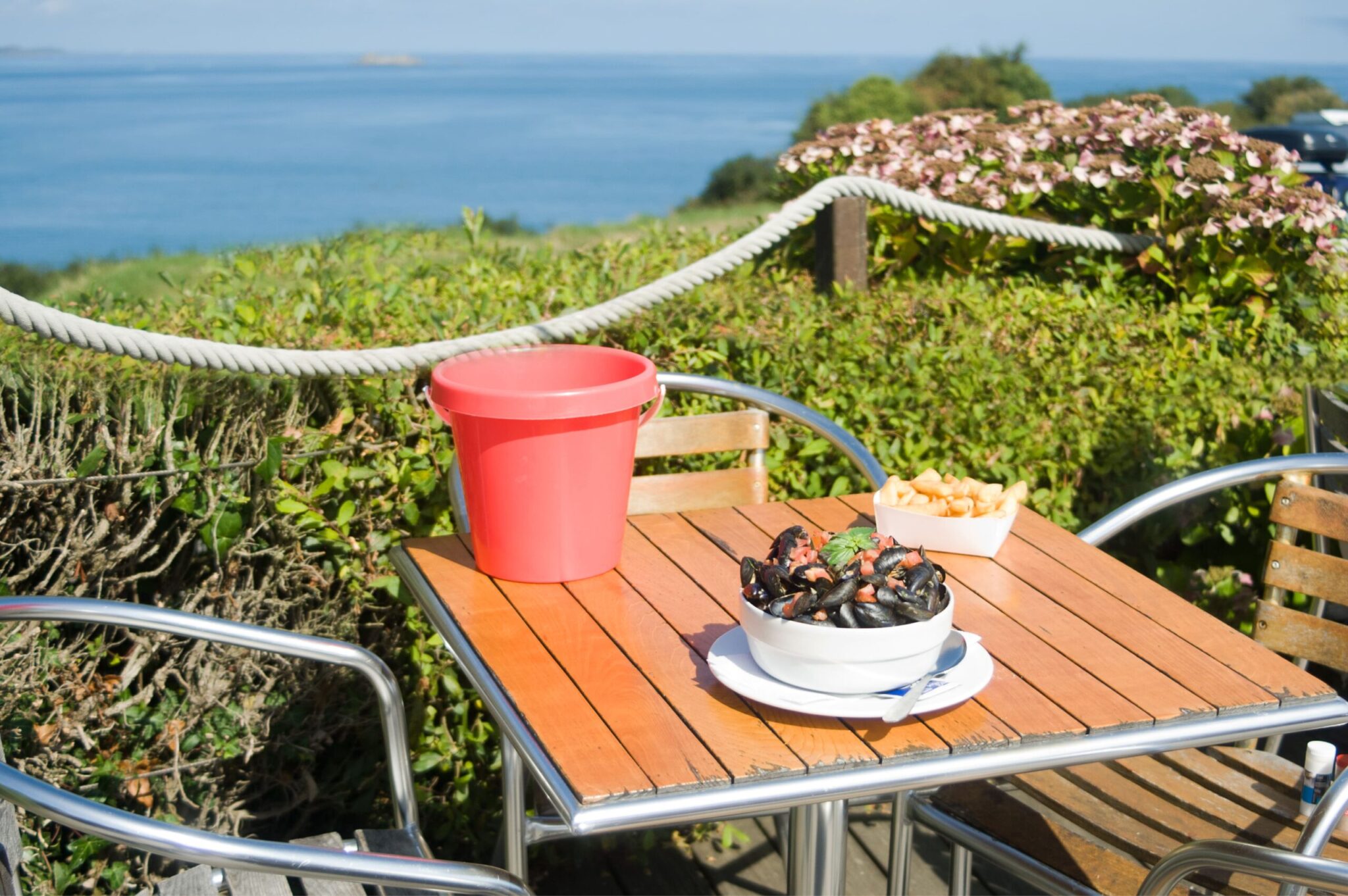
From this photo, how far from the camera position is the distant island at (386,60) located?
9144cm

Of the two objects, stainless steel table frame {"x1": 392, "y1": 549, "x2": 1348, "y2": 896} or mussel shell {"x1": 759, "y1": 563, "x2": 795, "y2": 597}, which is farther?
mussel shell {"x1": 759, "y1": 563, "x2": 795, "y2": 597}

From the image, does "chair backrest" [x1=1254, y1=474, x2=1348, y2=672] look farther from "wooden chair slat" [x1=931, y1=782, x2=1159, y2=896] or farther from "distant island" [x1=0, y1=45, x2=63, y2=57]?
"distant island" [x1=0, y1=45, x2=63, y2=57]

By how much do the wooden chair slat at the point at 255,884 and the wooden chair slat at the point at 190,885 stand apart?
0.08 ft

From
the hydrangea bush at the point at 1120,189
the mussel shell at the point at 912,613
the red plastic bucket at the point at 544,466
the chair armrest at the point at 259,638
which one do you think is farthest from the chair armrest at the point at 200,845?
the hydrangea bush at the point at 1120,189

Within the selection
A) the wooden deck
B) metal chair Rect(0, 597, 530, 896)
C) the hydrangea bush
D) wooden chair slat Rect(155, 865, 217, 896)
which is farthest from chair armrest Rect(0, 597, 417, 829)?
the hydrangea bush

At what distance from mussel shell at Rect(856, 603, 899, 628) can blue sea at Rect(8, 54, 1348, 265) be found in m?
24.8

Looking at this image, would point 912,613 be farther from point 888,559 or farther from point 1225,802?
point 1225,802

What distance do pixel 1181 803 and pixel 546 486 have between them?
3.26ft

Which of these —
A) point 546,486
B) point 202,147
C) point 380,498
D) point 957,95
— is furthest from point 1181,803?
point 202,147

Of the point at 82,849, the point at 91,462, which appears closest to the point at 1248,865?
the point at 91,462

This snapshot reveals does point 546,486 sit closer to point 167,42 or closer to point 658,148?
point 658,148

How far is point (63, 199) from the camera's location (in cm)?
4234

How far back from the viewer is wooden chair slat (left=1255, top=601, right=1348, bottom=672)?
178cm

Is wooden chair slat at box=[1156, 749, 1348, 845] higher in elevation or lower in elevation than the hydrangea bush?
lower
